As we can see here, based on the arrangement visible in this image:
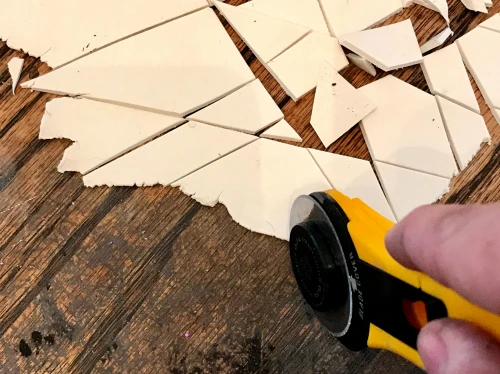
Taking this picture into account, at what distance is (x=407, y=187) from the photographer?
860mm

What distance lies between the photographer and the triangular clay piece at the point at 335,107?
0.88 metres

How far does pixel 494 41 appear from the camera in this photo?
92 cm

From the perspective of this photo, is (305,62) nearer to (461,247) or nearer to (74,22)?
(74,22)

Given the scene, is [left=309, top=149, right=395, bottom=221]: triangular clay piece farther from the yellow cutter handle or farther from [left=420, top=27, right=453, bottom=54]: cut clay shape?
[left=420, top=27, right=453, bottom=54]: cut clay shape

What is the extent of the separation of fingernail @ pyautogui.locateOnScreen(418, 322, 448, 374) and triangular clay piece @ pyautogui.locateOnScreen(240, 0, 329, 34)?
25.9 inches

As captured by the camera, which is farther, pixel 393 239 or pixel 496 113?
pixel 496 113

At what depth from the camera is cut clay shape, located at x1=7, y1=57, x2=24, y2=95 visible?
90 centimetres

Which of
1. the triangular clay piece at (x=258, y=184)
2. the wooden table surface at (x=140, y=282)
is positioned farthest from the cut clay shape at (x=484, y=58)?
the triangular clay piece at (x=258, y=184)

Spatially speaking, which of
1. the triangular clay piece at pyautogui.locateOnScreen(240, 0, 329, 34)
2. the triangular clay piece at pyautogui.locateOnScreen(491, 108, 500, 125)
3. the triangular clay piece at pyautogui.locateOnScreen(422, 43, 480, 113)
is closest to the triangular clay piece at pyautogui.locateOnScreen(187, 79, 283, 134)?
the triangular clay piece at pyautogui.locateOnScreen(240, 0, 329, 34)

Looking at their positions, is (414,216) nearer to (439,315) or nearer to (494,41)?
(439,315)

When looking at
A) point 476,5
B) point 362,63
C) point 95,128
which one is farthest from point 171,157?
point 476,5

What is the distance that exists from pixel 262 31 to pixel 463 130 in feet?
1.40

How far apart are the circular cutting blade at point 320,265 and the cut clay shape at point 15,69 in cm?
58

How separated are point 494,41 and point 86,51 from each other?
2.61 ft
